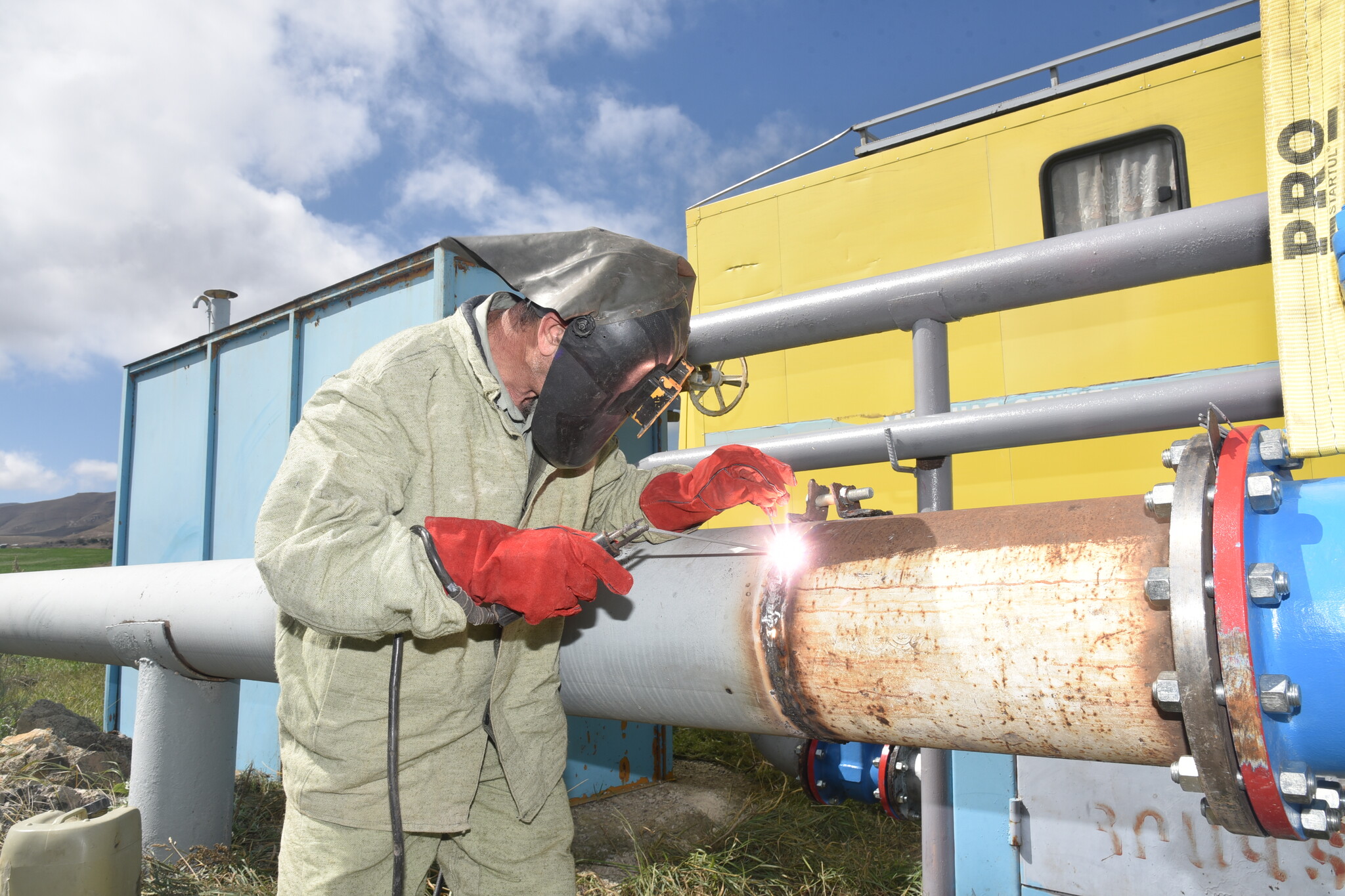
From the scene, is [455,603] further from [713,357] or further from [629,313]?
[713,357]

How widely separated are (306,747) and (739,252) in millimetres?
3155

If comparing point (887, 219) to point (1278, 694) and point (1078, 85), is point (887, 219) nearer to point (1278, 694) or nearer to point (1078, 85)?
point (1078, 85)

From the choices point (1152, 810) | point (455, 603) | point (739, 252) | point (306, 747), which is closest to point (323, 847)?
point (306, 747)

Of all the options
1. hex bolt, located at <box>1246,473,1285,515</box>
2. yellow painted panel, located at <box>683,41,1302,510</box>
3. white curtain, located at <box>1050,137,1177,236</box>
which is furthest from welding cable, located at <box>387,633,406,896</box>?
white curtain, located at <box>1050,137,1177,236</box>

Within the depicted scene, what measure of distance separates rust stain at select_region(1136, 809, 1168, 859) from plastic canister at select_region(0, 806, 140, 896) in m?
2.30

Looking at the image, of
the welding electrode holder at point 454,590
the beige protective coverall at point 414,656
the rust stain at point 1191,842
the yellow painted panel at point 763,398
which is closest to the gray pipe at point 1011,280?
the beige protective coverall at point 414,656

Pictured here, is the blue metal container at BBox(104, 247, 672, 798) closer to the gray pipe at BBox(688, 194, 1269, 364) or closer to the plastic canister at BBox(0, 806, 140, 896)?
the gray pipe at BBox(688, 194, 1269, 364)

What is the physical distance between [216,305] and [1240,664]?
557 centimetres

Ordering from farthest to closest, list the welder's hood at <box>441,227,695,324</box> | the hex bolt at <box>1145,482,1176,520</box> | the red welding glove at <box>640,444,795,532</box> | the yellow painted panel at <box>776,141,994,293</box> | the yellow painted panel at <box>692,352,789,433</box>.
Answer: the yellow painted panel at <box>692,352,789,433</box> → the yellow painted panel at <box>776,141,994,293</box> → the red welding glove at <box>640,444,795,532</box> → the welder's hood at <box>441,227,695,324</box> → the hex bolt at <box>1145,482,1176,520</box>

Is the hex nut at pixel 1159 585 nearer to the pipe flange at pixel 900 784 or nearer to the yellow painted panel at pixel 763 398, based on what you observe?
the pipe flange at pixel 900 784

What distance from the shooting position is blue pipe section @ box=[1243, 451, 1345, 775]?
0.85 m

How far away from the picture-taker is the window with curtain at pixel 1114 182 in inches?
125

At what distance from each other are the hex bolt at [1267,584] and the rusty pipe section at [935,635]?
3.7 inches

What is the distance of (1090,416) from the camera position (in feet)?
5.98
